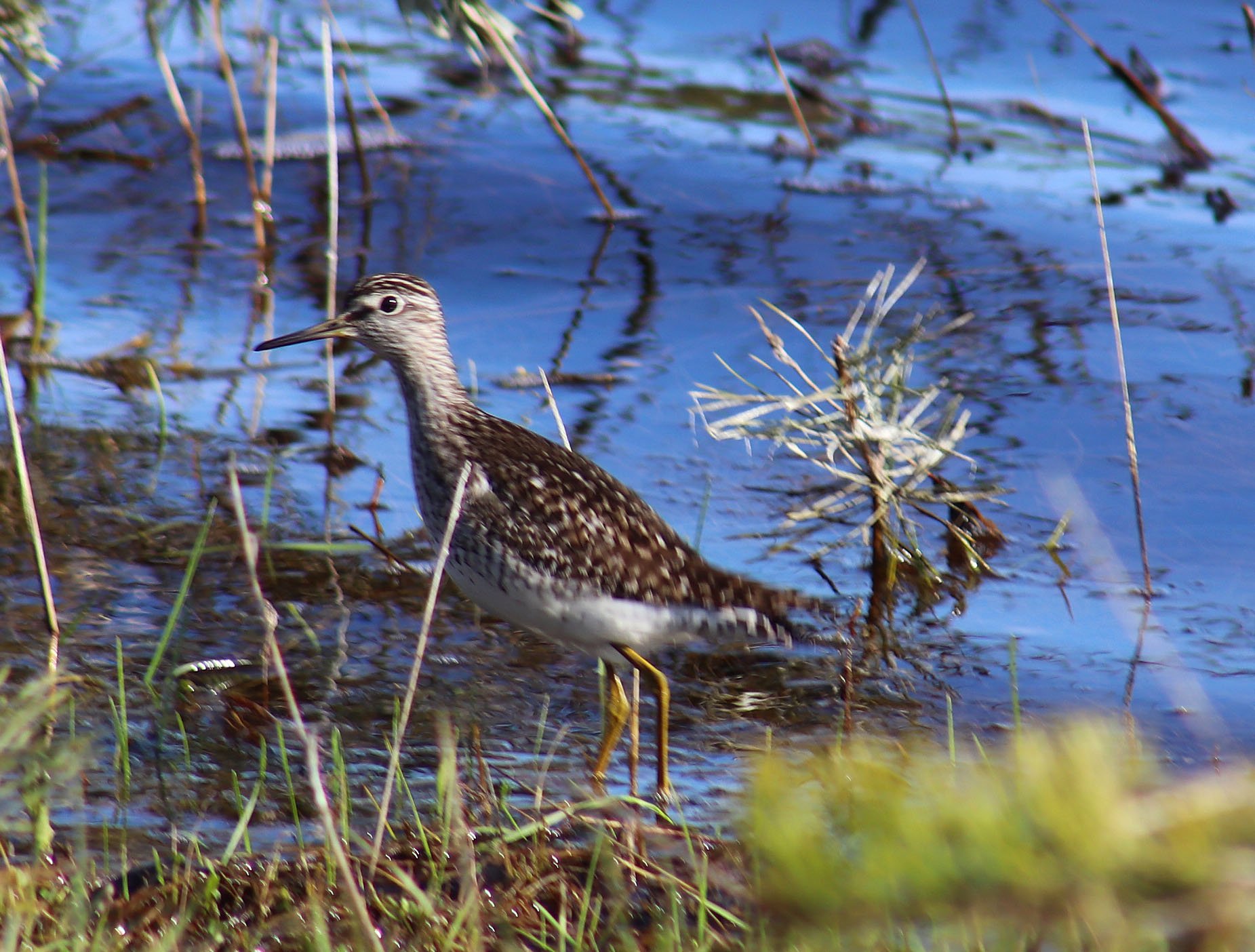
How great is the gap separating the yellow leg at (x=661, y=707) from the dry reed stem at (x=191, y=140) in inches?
164

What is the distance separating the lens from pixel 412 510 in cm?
546

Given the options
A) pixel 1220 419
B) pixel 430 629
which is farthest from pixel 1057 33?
pixel 430 629

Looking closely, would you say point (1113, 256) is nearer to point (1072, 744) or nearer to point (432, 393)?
point (432, 393)

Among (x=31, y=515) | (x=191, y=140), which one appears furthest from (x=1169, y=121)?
(x=31, y=515)

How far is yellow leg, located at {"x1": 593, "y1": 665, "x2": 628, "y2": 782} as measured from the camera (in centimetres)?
393

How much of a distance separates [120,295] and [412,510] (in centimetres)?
251

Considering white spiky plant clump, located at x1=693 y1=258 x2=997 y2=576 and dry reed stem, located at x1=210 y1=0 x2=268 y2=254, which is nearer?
white spiky plant clump, located at x1=693 y1=258 x2=997 y2=576

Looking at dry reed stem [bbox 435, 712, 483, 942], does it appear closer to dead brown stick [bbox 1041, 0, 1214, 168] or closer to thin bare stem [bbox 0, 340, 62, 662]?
thin bare stem [bbox 0, 340, 62, 662]

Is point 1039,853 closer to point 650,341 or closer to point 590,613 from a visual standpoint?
point 590,613

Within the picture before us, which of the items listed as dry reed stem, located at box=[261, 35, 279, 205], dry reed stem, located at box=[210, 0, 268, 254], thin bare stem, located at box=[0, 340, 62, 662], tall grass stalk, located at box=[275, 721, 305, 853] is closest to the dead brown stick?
dry reed stem, located at box=[261, 35, 279, 205]

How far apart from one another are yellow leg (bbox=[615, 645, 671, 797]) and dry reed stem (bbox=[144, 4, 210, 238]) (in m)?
4.15

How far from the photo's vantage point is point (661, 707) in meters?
4.10

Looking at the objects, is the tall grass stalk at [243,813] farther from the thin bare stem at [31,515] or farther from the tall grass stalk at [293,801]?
→ the thin bare stem at [31,515]

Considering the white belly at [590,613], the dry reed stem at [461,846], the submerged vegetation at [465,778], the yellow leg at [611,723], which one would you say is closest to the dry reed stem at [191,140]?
the submerged vegetation at [465,778]
